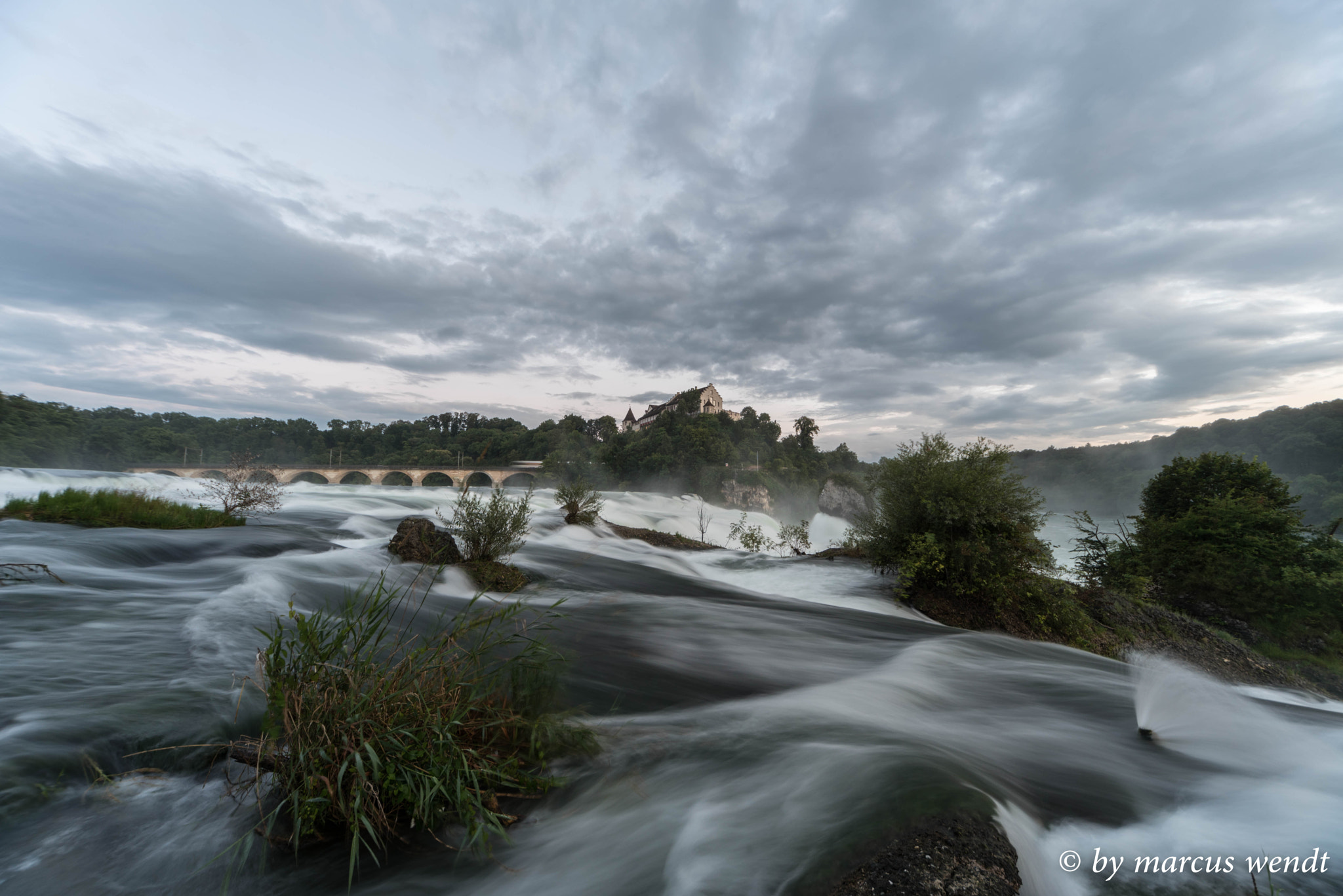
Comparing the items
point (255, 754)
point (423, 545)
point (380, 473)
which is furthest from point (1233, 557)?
point (380, 473)

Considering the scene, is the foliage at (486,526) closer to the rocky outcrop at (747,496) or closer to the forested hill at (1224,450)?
the forested hill at (1224,450)

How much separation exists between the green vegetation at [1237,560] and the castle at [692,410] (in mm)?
87414

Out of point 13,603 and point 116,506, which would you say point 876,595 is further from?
point 116,506

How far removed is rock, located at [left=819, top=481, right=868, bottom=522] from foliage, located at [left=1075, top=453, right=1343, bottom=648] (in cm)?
2736

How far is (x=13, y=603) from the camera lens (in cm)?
544

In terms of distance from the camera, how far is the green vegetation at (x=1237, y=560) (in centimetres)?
1197

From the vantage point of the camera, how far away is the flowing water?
2355 millimetres

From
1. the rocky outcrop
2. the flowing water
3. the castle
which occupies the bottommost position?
the rocky outcrop

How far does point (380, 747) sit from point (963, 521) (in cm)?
1114

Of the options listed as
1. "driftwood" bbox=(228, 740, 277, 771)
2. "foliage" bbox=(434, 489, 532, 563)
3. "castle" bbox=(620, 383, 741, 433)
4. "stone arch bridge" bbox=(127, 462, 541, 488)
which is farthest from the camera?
"castle" bbox=(620, 383, 741, 433)

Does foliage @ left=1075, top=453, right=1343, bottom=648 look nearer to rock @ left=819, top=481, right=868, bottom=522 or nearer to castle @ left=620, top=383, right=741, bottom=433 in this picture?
rock @ left=819, top=481, right=868, bottom=522

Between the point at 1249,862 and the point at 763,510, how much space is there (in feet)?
214

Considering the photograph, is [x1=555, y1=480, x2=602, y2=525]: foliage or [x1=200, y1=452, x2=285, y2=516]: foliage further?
[x1=555, y1=480, x2=602, y2=525]: foliage

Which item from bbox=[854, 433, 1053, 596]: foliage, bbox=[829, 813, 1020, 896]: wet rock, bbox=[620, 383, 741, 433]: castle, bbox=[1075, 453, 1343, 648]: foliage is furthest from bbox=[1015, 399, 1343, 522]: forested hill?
bbox=[620, 383, 741, 433]: castle
